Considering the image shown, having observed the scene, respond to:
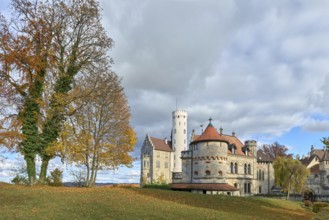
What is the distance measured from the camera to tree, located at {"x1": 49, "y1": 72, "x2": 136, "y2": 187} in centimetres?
2773

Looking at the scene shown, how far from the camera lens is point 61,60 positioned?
27.9 meters

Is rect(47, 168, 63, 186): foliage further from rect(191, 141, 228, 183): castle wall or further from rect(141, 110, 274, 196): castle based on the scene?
rect(191, 141, 228, 183): castle wall

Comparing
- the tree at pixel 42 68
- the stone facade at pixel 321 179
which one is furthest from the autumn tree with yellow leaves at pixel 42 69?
the stone facade at pixel 321 179

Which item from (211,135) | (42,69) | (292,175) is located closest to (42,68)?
(42,69)

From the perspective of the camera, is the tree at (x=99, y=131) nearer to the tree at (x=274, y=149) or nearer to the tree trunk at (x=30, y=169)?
the tree trunk at (x=30, y=169)

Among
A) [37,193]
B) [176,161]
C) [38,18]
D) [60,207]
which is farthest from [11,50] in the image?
[176,161]

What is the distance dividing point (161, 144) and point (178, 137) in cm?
573

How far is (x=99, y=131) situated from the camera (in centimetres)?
3091

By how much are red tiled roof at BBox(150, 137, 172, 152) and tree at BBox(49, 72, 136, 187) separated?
47584 millimetres

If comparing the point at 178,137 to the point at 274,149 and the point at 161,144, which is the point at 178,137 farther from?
the point at 274,149

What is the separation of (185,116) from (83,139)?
63301 mm

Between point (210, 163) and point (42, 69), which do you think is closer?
point (42, 69)

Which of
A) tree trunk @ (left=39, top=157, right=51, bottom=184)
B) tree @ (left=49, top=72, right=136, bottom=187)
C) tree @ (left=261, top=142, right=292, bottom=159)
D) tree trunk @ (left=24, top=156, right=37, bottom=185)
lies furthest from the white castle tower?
tree trunk @ (left=24, top=156, right=37, bottom=185)

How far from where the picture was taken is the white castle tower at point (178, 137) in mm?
84875
